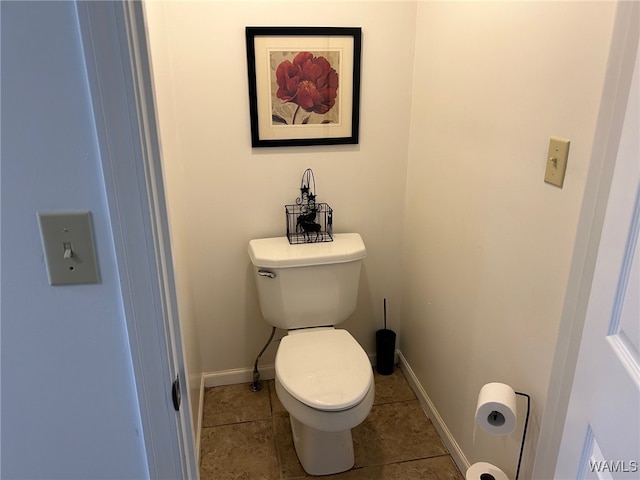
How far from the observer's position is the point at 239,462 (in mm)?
1938

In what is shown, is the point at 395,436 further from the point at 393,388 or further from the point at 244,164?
the point at 244,164

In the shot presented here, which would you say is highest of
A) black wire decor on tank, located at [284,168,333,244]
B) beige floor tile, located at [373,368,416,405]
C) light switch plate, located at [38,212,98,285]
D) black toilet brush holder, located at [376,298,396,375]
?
light switch plate, located at [38,212,98,285]

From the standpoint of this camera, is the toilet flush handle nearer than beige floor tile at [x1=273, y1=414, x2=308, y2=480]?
No

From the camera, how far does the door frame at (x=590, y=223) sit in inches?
37.3

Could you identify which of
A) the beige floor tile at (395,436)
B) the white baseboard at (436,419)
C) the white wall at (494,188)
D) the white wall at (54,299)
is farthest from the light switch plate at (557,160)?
the beige floor tile at (395,436)

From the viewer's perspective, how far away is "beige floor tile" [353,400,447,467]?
1961mm

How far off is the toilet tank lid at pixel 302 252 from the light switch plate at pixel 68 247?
1283mm

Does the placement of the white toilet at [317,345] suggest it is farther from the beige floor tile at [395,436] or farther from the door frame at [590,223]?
the door frame at [590,223]

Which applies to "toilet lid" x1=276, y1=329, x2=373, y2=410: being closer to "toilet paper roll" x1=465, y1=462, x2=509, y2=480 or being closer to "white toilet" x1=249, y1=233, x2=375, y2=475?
"white toilet" x1=249, y1=233, x2=375, y2=475

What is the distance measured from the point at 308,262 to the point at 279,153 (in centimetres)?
→ 48

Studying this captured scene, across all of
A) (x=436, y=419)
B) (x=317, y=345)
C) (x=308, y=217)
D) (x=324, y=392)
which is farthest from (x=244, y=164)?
(x=436, y=419)

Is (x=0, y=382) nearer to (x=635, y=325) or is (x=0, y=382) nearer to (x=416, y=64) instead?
(x=635, y=325)

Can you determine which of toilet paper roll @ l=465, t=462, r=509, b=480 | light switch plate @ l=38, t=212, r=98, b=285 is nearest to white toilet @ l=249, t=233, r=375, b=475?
toilet paper roll @ l=465, t=462, r=509, b=480

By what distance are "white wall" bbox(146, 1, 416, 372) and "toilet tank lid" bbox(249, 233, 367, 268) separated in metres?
0.12
